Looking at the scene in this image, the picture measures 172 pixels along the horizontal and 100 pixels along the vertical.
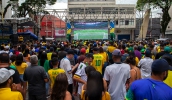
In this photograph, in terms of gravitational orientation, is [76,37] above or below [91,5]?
below

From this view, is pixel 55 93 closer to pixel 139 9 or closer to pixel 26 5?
pixel 26 5

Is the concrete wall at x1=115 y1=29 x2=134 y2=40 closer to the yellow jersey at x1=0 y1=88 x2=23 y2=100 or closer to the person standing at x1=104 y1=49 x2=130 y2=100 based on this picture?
the person standing at x1=104 y1=49 x2=130 y2=100

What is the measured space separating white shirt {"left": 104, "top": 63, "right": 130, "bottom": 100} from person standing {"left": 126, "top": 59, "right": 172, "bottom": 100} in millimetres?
2324

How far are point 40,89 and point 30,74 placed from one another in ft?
1.39

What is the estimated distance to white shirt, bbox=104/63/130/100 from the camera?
6.52 metres

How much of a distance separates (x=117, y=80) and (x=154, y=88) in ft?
8.47

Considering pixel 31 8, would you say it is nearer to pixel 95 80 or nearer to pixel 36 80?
pixel 36 80

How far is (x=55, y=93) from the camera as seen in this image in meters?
4.79

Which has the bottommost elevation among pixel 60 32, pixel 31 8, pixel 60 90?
pixel 60 32

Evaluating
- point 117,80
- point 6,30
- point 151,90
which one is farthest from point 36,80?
point 6,30

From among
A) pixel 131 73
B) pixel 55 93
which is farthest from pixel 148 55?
pixel 55 93

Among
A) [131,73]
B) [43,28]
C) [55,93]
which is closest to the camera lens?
[55,93]

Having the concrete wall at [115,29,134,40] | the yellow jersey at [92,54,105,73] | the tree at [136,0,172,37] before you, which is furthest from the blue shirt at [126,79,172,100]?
the concrete wall at [115,29,134,40]

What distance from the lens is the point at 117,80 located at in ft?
21.5
